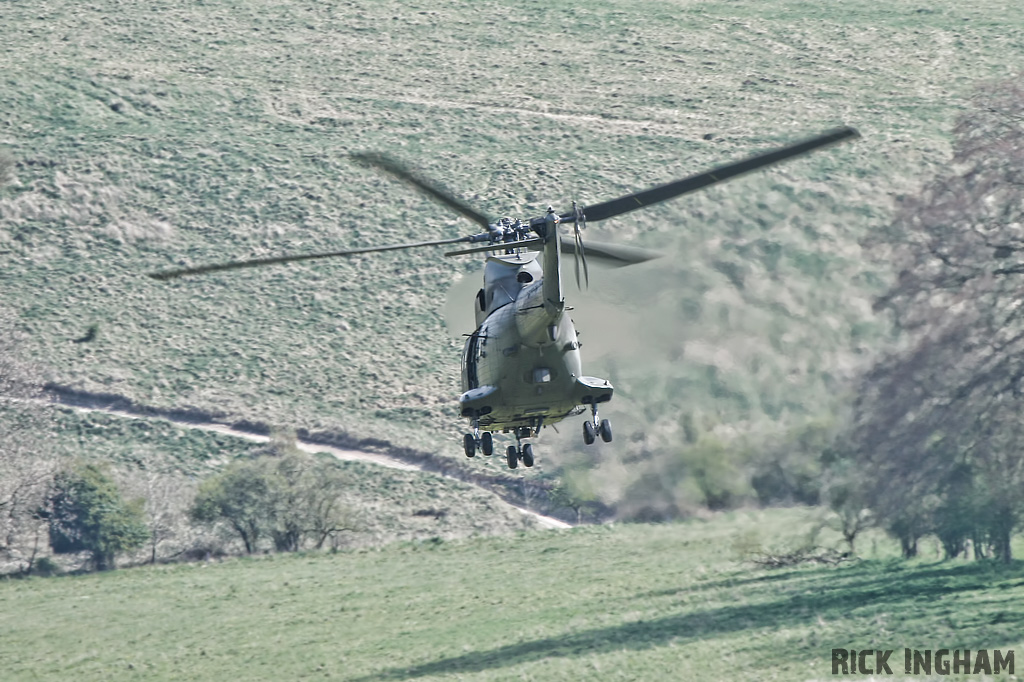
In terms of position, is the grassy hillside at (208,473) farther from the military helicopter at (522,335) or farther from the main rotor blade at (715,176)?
the main rotor blade at (715,176)

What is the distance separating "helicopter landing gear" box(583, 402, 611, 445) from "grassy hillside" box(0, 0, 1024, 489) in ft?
40.7

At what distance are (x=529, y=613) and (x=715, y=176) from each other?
25.7m

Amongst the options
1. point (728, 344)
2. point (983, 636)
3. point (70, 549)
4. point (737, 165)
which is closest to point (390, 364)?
point (70, 549)

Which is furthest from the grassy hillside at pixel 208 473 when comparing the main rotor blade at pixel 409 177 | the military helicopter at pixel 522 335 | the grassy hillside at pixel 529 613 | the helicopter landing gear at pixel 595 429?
the main rotor blade at pixel 409 177

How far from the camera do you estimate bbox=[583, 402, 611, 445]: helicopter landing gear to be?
26.2m

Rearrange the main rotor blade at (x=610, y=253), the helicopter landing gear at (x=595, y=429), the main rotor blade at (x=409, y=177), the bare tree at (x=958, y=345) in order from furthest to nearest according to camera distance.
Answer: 1. the bare tree at (x=958, y=345)
2. the main rotor blade at (x=610, y=253)
3. the helicopter landing gear at (x=595, y=429)
4. the main rotor blade at (x=409, y=177)

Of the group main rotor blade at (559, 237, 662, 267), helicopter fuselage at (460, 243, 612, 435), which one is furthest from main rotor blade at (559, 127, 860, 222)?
main rotor blade at (559, 237, 662, 267)

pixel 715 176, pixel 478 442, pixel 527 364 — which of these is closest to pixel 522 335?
pixel 527 364

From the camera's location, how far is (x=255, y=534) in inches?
2247

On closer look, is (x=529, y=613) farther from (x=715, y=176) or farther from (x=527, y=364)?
(x=715, y=176)

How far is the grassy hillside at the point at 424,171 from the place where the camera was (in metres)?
43.5

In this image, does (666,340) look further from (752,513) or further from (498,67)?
(498,67)

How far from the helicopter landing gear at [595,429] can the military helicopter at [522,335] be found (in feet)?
0.06

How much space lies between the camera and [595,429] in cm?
2658
